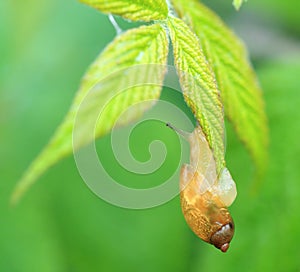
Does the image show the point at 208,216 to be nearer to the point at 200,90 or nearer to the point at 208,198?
the point at 208,198

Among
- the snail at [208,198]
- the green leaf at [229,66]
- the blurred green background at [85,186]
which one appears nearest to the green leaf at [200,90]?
the snail at [208,198]

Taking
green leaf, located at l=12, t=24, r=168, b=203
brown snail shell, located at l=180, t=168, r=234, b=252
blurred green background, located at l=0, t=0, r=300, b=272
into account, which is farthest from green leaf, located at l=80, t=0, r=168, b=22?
blurred green background, located at l=0, t=0, r=300, b=272

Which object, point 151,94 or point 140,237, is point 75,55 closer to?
point 140,237

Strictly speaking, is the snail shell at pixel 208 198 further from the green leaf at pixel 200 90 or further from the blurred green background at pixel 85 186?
the blurred green background at pixel 85 186

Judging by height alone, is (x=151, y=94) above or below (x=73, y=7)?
above

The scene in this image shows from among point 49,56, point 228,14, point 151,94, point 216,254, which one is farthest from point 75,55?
point 151,94

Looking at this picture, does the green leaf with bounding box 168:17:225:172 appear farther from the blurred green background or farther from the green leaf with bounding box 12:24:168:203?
the blurred green background
